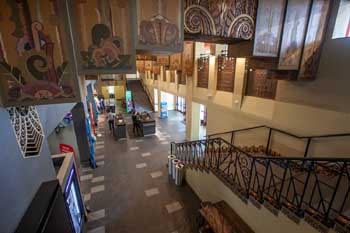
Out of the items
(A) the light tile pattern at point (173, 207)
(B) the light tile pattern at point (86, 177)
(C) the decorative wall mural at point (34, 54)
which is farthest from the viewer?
(B) the light tile pattern at point (86, 177)

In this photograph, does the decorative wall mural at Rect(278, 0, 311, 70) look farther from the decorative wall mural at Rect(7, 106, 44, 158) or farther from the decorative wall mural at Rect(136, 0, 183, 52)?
the decorative wall mural at Rect(7, 106, 44, 158)

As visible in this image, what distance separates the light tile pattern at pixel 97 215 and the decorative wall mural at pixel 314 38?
548 centimetres

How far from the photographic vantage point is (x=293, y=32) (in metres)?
2.48

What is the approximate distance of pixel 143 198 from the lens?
458cm

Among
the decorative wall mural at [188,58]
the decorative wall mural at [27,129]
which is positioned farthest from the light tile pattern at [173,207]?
the decorative wall mural at [188,58]

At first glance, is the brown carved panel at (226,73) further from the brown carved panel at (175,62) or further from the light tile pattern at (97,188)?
the light tile pattern at (97,188)

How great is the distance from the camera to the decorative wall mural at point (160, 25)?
5.35 ft

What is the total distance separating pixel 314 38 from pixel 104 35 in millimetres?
3457

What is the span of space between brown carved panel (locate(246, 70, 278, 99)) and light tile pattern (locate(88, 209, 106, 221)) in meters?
5.33

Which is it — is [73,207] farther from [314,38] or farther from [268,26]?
[314,38]

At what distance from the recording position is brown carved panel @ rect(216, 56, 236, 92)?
17.7 feet

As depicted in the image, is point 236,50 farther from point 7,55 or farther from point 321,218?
point 7,55

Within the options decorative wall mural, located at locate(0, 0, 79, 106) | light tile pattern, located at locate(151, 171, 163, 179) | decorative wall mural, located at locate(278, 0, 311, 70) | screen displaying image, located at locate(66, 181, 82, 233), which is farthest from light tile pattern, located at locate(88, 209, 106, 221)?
decorative wall mural, located at locate(278, 0, 311, 70)

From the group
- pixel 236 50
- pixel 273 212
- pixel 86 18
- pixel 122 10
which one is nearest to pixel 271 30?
pixel 236 50
